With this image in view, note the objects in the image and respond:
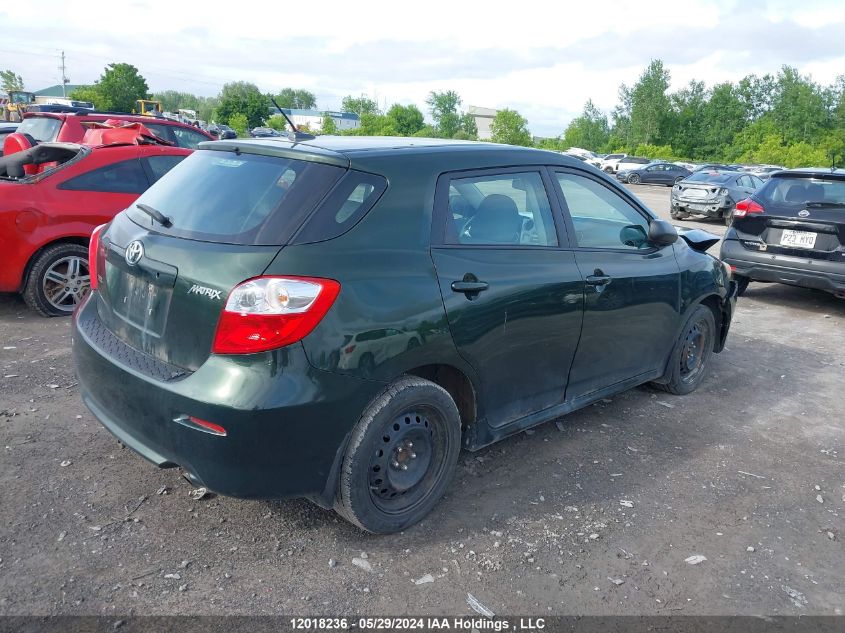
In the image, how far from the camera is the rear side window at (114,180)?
6.35m

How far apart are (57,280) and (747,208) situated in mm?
7427

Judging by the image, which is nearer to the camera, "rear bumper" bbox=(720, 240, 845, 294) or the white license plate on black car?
"rear bumper" bbox=(720, 240, 845, 294)

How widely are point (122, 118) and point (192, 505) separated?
10.9 m

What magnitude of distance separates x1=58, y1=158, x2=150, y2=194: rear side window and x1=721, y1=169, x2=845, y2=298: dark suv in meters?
6.60

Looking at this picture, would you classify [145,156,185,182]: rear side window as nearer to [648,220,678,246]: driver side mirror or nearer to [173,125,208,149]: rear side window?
[648,220,678,246]: driver side mirror

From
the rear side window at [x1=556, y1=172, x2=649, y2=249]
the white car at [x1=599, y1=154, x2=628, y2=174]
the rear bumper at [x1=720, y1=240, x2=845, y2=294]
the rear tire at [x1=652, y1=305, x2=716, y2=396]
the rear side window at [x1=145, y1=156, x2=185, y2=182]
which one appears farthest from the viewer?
the white car at [x1=599, y1=154, x2=628, y2=174]

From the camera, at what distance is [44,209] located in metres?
6.06

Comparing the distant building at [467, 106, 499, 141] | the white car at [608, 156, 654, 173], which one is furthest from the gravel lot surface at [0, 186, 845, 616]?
the distant building at [467, 106, 499, 141]

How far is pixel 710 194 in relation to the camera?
19078 mm

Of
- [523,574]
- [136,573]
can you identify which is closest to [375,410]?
[523,574]

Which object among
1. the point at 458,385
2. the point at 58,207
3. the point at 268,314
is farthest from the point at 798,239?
the point at 58,207

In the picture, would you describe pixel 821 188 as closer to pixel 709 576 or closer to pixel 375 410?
pixel 709 576

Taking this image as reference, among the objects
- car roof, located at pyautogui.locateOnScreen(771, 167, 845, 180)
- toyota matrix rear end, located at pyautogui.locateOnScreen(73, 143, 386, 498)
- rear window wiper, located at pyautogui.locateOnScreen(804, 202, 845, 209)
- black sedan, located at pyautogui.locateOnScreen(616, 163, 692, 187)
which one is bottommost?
black sedan, located at pyautogui.locateOnScreen(616, 163, 692, 187)

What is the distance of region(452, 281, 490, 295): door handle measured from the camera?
10.4ft
